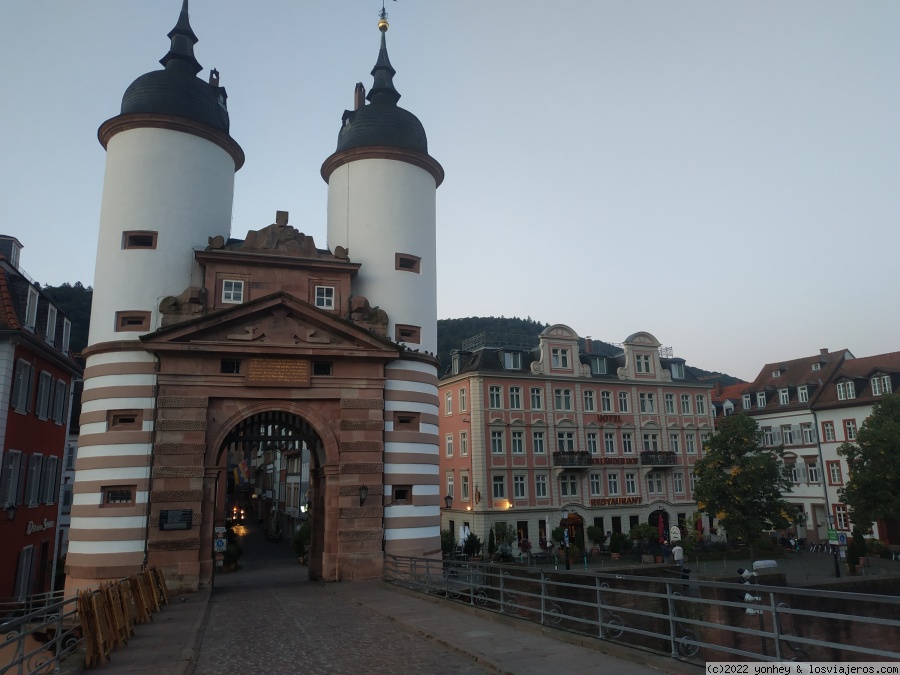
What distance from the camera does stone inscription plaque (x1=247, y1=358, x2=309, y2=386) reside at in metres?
24.3

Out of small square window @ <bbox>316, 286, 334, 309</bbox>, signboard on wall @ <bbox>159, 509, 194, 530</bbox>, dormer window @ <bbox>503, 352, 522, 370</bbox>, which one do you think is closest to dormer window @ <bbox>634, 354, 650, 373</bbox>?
dormer window @ <bbox>503, 352, 522, 370</bbox>

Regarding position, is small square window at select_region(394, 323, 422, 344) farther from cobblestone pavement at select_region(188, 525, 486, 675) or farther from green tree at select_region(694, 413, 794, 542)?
green tree at select_region(694, 413, 794, 542)

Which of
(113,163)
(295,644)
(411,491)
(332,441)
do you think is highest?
(113,163)

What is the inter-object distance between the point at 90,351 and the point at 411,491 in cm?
1244

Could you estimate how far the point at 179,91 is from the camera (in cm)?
2678

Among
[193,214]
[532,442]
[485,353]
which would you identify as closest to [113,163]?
[193,214]

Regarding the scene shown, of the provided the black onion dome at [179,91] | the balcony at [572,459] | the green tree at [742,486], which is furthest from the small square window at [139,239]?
the green tree at [742,486]

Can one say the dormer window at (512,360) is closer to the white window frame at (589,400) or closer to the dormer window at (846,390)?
the white window frame at (589,400)

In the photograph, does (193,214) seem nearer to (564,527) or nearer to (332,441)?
(332,441)

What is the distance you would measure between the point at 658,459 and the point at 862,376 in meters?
16.8

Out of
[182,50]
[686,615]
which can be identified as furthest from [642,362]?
[182,50]

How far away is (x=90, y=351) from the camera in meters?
24.4

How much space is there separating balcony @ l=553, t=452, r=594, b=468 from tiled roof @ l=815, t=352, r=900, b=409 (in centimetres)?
2054

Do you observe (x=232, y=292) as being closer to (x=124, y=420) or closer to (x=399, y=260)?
(x=124, y=420)
